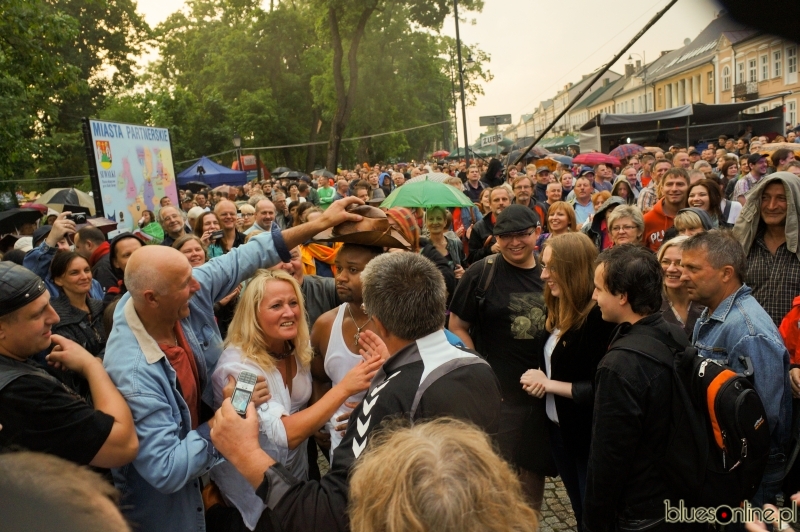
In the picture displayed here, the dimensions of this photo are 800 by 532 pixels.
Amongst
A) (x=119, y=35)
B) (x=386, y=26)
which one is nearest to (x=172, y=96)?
(x=119, y=35)

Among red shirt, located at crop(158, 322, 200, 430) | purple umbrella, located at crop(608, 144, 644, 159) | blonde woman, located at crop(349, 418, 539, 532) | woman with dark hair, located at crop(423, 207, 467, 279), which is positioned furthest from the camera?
purple umbrella, located at crop(608, 144, 644, 159)

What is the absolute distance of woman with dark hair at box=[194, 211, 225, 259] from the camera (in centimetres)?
604

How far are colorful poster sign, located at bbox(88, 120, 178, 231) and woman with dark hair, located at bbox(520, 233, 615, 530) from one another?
7.59 m

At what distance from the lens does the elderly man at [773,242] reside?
12.1 ft

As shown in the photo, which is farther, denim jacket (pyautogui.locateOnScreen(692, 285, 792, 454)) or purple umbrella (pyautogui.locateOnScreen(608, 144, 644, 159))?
purple umbrella (pyautogui.locateOnScreen(608, 144, 644, 159))

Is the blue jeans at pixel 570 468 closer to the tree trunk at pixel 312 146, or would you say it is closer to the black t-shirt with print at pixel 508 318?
the black t-shirt with print at pixel 508 318

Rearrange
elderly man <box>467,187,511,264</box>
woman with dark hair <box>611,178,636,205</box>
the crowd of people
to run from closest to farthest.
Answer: the crowd of people, elderly man <box>467,187,511,264</box>, woman with dark hair <box>611,178,636,205</box>

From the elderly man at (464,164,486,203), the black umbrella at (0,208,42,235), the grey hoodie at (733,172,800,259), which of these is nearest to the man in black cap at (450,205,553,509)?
the grey hoodie at (733,172,800,259)

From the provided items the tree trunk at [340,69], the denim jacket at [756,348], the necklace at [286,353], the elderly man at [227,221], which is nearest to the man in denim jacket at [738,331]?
the denim jacket at [756,348]

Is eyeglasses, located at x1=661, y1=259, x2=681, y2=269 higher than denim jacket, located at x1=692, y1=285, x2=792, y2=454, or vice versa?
eyeglasses, located at x1=661, y1=259, x2=681, y2=269

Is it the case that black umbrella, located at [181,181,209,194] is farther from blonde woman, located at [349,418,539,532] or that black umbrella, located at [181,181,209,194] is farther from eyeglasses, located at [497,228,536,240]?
blonde woman, located at [349,418,539,532]

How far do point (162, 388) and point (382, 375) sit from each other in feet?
2.81

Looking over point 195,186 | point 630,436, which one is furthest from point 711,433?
point 195,186

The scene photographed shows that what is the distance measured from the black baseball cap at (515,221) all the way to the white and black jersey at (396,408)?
5.60 feet
